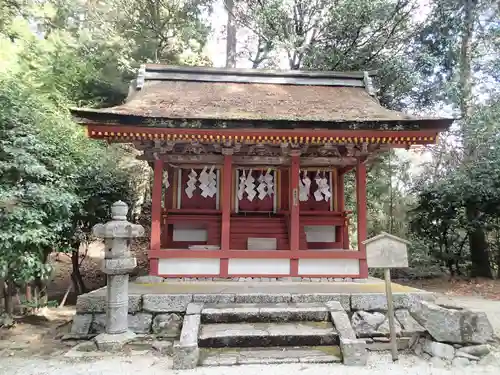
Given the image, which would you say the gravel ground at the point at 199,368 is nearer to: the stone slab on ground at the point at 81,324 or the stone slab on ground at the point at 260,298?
the stone slab on ground at the point at 81,324

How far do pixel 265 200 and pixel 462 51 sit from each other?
960cm

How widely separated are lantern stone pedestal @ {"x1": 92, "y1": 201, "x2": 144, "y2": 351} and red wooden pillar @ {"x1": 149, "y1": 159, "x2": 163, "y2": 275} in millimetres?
1693

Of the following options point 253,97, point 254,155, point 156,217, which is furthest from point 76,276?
point 253,97

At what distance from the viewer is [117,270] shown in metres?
5.03

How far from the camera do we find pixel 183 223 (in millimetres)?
8305

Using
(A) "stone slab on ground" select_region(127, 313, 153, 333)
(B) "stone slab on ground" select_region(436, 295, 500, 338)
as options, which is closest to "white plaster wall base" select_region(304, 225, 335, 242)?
(B) "stone slab on ground" select_region(436, 295, 500, 338)

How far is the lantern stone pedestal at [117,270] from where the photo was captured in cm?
502

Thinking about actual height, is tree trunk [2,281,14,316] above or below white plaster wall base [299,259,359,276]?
below

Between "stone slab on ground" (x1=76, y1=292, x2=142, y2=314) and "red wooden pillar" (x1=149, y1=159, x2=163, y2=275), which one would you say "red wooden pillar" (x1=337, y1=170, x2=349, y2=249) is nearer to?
"red wooden pillar" (x1=149, y1=159, x2=163, y2=275)

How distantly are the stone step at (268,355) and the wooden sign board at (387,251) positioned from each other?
1.24 meters

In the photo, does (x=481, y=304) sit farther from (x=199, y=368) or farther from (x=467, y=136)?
(x=199, y=368)

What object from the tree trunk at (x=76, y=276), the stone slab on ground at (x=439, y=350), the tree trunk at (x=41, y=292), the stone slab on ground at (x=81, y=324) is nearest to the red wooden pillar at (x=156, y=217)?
the stone slab on ground at (x=81, y=324)

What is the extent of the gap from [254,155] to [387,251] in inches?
146

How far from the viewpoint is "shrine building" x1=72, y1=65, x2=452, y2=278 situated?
6.48 metres
